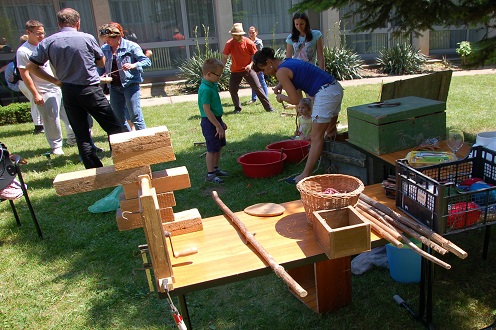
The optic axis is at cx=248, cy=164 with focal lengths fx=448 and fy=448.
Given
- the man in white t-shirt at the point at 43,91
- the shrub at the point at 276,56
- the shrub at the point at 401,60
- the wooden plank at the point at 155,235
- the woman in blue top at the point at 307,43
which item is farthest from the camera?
the shrub at the point at 401,60

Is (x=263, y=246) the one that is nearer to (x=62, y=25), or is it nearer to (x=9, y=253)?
(x=9, y=253)

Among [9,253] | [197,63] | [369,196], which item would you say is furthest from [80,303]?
[197,63]

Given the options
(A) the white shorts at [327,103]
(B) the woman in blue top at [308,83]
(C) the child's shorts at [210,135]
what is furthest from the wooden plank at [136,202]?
(C) the child's shorts at [210,135]

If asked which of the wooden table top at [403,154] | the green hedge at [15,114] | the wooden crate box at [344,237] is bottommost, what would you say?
the green hedge at [15,114]

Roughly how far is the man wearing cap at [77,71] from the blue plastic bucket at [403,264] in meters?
3.52

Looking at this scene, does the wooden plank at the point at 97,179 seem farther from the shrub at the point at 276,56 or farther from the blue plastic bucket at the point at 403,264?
the shrub at the point at 276,56

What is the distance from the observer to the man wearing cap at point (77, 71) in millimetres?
4961

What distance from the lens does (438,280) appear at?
3234 millimetres

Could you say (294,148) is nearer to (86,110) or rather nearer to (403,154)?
(403,154)

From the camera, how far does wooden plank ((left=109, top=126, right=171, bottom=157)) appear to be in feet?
7.59

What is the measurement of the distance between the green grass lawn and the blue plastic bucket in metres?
0.06

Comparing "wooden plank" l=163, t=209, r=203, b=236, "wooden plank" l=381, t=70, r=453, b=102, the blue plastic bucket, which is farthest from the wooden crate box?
"wooden plank" l=381, t=70, r=453, b=102

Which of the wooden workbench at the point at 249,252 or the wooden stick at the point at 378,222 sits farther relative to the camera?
the wooden stick at the point at 378,222

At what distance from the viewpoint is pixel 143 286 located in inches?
135
